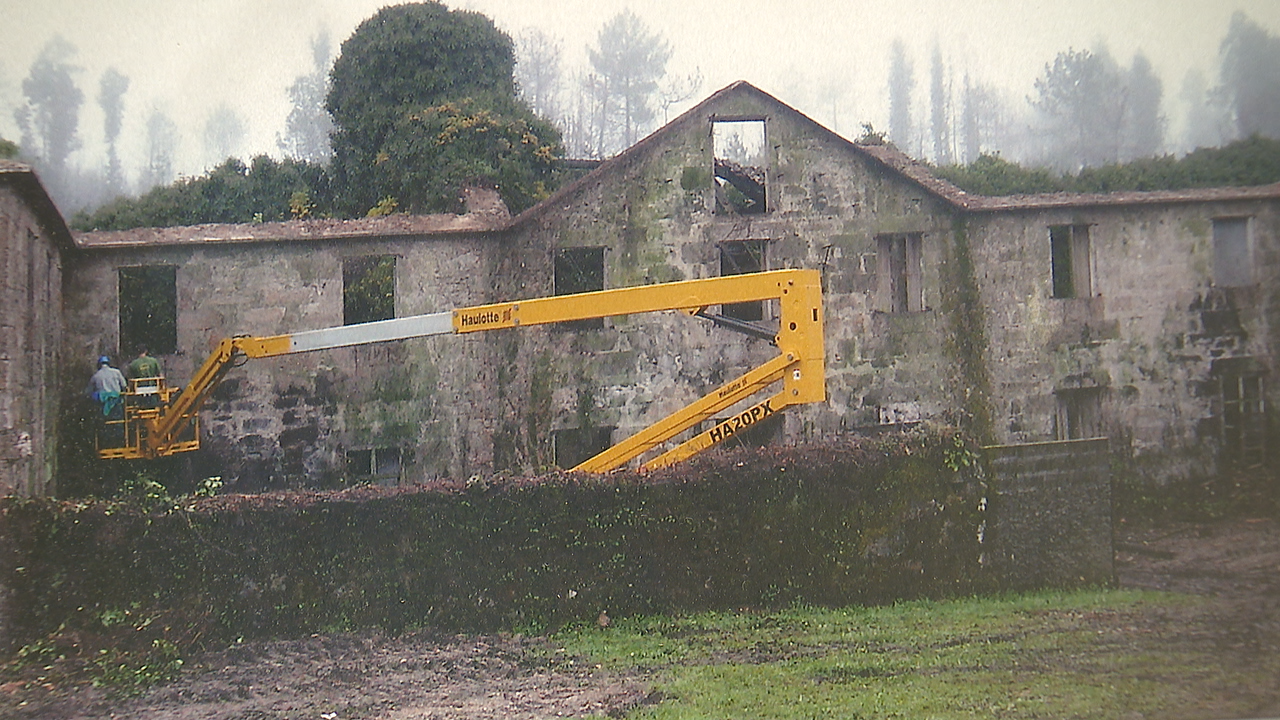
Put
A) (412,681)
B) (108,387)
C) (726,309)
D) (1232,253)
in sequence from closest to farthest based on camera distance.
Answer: (412,681)
(108,387)
(726,309)
(1232,253)

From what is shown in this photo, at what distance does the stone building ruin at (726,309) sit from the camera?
5938 millimetres

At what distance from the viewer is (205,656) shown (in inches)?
215

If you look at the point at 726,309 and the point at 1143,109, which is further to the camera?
the point at 1143,109

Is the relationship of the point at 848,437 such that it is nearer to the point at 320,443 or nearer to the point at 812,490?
the point at 812,490

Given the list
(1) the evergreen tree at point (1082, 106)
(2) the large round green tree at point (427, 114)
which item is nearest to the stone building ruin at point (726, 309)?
(2) the large round green tree at point (427, 114)

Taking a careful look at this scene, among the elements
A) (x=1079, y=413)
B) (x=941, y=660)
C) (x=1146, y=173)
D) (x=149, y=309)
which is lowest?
(x=941, y=660)

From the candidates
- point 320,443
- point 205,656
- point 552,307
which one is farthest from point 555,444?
point 205,656

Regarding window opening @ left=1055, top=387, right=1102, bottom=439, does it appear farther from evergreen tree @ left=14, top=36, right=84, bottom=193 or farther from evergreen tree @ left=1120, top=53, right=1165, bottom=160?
evergreen tree @ left=14, top=36, right=84, bottom=193

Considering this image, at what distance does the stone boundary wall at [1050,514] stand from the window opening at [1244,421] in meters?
0.97

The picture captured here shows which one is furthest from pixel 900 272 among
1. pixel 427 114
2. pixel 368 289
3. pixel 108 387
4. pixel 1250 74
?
pixel 108 387

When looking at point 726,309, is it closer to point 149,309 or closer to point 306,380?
point 306,380

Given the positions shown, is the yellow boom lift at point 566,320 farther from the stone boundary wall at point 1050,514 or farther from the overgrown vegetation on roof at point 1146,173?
the overgrown vegetation on roof at point 1146,173

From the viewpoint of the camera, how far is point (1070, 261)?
655 centimetres

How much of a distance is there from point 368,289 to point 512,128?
151 cm
